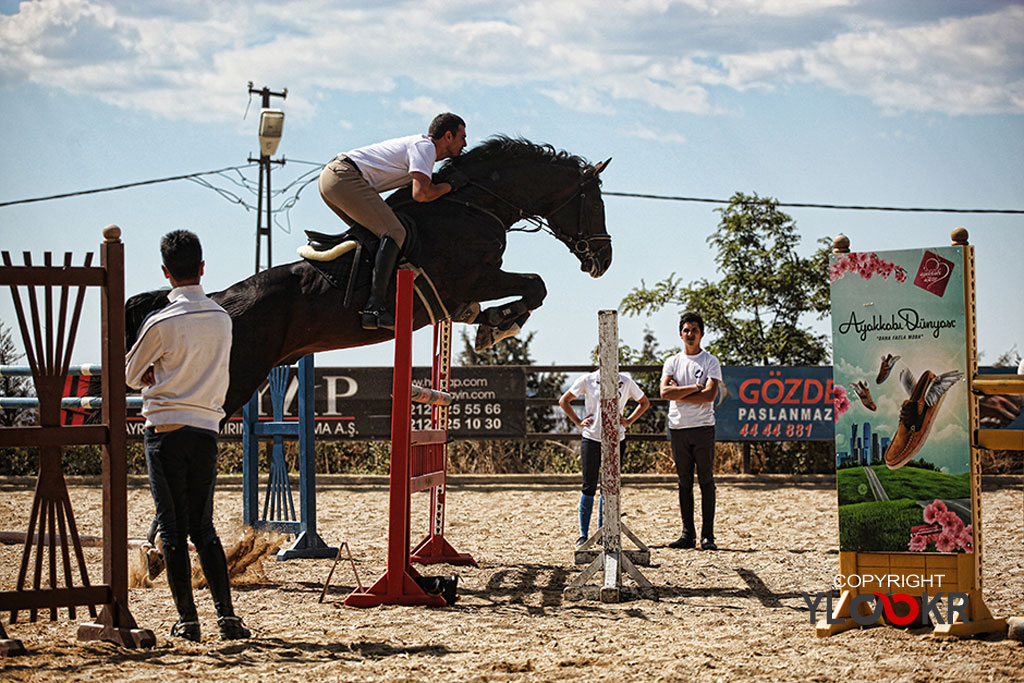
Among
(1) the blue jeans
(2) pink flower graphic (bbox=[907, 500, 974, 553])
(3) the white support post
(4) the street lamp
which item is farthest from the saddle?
(4) the street lamp

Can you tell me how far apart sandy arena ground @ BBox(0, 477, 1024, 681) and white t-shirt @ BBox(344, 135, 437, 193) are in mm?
2549

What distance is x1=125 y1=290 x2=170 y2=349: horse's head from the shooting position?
6078 mm

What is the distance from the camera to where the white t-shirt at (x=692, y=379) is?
319 inches

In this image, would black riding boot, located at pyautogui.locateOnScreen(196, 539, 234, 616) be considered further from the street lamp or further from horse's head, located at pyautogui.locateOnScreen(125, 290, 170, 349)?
the street lamp

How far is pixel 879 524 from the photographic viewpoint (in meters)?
4.51

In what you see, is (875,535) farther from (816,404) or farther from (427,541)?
(816,404)

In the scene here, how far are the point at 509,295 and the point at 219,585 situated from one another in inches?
118

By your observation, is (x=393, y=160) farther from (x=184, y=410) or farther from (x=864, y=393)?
(x=864, y=393)

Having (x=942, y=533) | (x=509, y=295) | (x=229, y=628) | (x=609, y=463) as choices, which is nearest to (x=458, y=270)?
(x=509, y=295)

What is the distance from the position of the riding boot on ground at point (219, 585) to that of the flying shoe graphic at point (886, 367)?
2.98 metres

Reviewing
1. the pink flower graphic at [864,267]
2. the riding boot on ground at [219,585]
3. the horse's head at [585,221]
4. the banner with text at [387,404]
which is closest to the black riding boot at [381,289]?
the horse's head at [585,221]

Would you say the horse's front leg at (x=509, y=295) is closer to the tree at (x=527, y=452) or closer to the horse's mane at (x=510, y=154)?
the horse's mane at (x=510, y=154)

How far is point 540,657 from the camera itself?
404 centimetres

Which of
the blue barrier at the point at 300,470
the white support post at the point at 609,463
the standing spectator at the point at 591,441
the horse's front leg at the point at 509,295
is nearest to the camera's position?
the white support post at the point at 609,463
